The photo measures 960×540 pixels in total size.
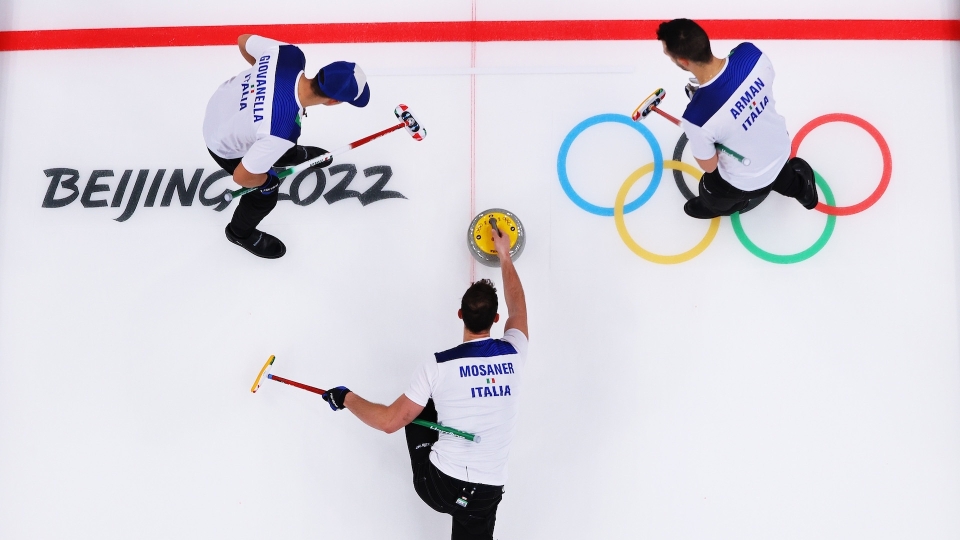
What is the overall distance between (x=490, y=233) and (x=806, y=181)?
1691mm

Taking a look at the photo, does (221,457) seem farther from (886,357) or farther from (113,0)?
(886,357)

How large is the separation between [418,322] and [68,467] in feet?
6.88

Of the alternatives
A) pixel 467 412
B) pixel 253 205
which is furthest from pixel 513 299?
pixel 253 205

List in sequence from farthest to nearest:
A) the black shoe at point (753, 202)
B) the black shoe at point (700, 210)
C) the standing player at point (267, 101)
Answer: the black shoe at point (700, 210)
the black shoe at point (753, 202)
the standing player at point (267, 101)

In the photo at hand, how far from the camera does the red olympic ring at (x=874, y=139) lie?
3.74 metres

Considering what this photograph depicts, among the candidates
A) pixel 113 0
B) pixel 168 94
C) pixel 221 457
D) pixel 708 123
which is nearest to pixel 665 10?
pixel 708 123

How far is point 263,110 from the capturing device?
2.86 m

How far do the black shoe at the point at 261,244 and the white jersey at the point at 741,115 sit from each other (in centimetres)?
221

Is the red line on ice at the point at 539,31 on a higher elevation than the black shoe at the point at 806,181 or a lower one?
higher

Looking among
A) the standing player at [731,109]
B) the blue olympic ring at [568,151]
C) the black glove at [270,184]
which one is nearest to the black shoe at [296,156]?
the black glove at [270,184]

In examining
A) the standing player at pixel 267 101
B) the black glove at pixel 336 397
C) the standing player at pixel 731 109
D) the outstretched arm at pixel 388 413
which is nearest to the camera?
the standing player at pixel 731 109

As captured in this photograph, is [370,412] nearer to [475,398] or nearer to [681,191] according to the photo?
[475,398]

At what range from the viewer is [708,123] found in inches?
112

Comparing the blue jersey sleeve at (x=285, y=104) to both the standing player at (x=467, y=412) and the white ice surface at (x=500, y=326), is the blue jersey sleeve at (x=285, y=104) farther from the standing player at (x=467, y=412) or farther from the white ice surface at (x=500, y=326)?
the standing player at (x=467, y=412)
